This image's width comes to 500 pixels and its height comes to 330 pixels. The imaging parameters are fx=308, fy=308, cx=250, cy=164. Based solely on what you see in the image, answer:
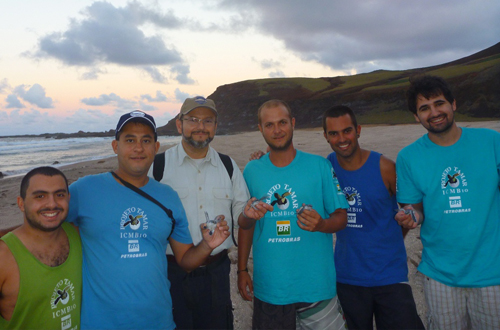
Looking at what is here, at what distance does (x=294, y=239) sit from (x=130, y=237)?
159 centimetres

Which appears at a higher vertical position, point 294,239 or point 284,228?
point 284,228

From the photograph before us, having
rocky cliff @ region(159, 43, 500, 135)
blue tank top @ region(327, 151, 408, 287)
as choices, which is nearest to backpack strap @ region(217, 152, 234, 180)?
blue tank top @ region(327, 151, 408, 287)

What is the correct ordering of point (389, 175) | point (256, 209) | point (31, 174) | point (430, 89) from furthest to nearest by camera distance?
1. point (389, 175)
2. point (430, 89)
3. point (256, 209)
4. point (31, 174)

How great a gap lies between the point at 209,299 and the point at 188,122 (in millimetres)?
1999

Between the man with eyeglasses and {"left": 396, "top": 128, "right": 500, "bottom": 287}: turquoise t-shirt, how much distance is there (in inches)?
76.5

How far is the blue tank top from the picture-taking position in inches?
131

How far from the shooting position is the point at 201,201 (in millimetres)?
3426

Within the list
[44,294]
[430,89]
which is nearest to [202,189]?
[44,294]

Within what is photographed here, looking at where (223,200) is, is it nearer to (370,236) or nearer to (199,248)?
(199,248)

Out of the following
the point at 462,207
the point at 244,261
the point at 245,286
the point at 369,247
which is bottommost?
the point at 245,286

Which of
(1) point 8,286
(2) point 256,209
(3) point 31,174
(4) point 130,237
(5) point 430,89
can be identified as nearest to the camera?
(1) point 8,286

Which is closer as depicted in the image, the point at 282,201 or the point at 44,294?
the point at 44,294

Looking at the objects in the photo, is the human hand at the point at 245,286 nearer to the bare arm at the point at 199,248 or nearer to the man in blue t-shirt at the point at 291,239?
the man in blue t-shirt at the point at 291,239

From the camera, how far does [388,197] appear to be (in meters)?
3.50
